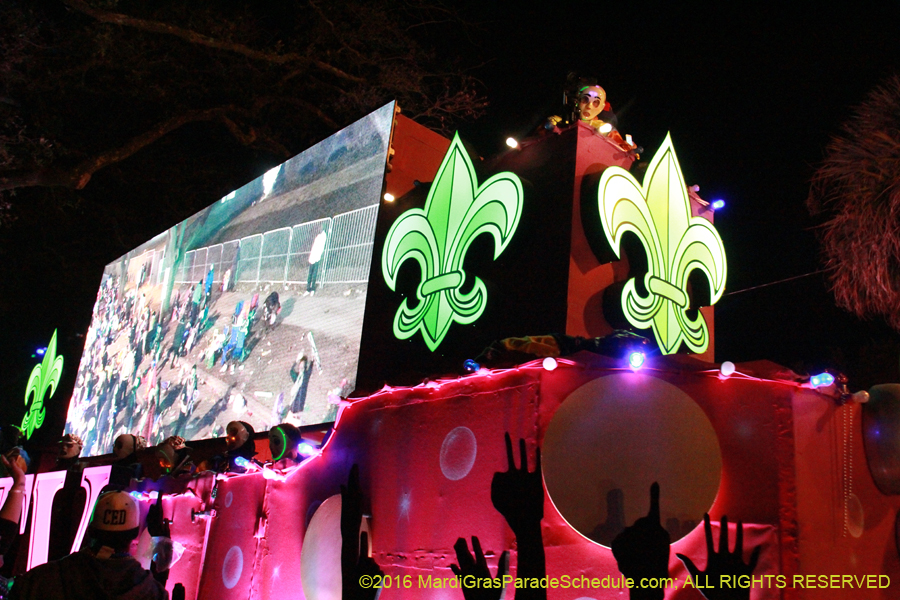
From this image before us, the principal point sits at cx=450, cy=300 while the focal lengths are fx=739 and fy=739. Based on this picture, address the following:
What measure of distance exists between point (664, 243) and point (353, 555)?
3.90 m

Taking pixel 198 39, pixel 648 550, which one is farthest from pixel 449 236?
pixel 198 39

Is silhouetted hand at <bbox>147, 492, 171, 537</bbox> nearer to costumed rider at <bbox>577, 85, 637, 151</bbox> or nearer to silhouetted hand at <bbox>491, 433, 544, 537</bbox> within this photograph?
silhouetted hand at <bbox>491, 433, 544, 537</bbox>

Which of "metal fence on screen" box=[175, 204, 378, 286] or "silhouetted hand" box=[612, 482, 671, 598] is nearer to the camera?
"silhouetted hand" box=[612, 482, 671, 598]

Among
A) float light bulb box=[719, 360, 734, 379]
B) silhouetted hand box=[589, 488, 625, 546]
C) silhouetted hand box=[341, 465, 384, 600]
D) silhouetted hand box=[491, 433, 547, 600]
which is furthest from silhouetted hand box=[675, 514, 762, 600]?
silhouetted hand box=[341, 465, 384, 600]

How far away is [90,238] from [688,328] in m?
18.5

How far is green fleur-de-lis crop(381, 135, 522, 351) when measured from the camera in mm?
6805

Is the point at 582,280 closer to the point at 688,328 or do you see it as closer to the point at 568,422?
the point at 688,328

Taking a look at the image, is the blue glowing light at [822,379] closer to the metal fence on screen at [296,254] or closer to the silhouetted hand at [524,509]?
the silhouetted hand at [524,509]

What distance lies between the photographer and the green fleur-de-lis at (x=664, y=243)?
6484 millimetres

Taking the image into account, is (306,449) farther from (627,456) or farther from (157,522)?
(627,456)

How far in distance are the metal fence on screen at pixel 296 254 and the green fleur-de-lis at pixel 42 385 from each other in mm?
7391

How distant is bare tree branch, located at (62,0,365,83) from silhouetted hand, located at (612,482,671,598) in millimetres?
13155

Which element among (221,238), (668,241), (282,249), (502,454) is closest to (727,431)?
(502,454)

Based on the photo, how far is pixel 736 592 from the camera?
4.25 metres
